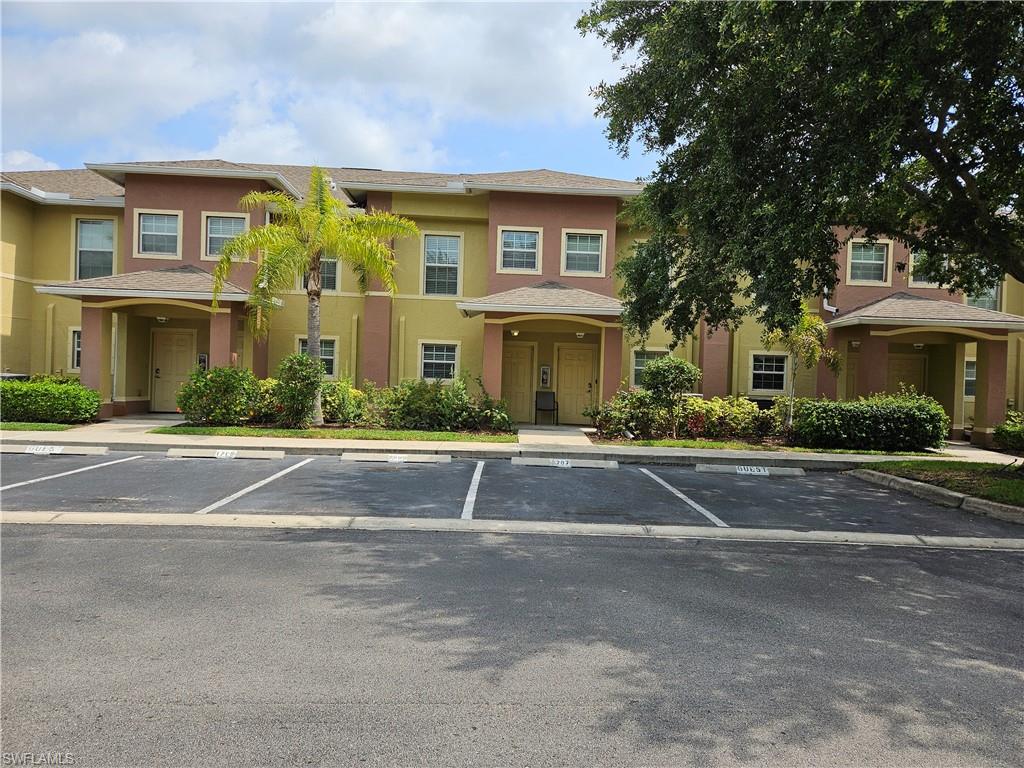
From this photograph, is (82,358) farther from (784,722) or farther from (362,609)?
(784,722)

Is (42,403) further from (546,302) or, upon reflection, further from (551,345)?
(551,345)

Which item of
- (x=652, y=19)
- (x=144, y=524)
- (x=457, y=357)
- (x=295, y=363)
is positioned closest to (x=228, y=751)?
(x=144, y=524)

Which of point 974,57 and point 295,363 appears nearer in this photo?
point 974,57

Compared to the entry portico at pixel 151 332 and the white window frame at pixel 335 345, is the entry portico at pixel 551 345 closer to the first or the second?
the white window frame at pixel 335 345

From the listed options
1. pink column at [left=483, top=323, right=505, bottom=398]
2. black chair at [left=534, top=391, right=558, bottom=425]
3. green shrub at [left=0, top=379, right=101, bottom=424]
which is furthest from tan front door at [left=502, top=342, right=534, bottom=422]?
green shrub at [left=0, top=379, right=101, bottom=424]

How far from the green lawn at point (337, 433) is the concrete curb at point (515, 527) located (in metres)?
7.03

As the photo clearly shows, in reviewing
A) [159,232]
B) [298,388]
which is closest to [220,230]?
[159,232]

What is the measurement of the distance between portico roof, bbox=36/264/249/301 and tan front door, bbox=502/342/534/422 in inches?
306

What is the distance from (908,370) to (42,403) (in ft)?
82.2

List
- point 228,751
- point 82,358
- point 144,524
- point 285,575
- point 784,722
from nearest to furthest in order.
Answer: point 228,751
point 784,722
point 285,575
point 144,524
point 82,358

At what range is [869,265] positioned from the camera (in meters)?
20.1

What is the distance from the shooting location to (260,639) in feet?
14.4

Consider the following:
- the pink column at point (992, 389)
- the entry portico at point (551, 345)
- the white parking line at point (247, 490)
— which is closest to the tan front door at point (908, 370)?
the pink column at point (992, 389)

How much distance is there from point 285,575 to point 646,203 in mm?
8384
